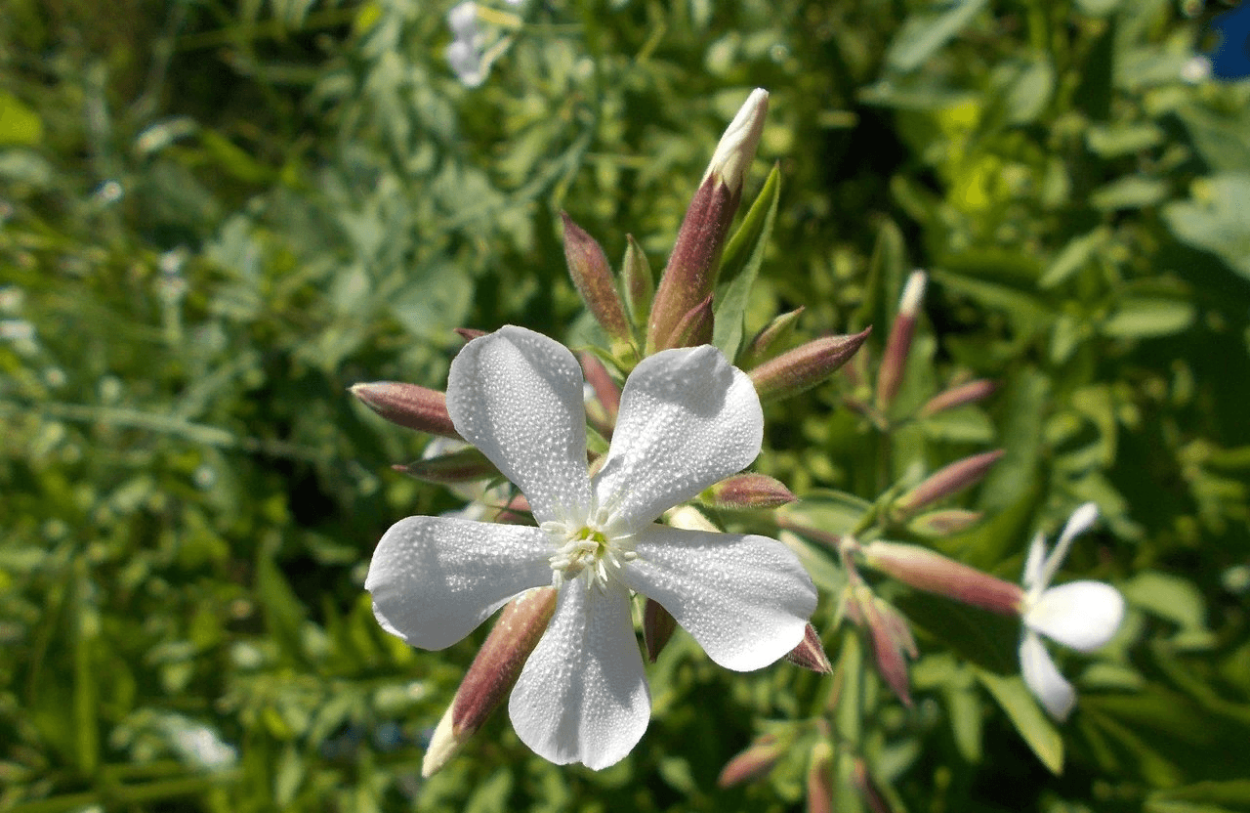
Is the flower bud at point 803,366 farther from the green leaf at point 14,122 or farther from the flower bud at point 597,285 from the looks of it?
the green leaf at point 14,122

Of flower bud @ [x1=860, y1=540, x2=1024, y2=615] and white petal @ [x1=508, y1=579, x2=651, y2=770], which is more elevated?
white petal @ [x1=508, y1=579, x2=651, y2=770]

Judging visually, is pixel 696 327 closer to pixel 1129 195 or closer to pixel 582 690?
pixel 582 690

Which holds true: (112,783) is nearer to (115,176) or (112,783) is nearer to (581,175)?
(115,176)

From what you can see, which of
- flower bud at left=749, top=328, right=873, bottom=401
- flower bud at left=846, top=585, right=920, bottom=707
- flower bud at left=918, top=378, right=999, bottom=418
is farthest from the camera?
flower bud at left=918, top=378, right=999, bottom=418

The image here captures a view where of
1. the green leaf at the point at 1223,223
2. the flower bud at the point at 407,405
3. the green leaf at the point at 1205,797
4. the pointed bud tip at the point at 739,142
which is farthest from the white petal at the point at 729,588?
the green leaf at the point at 1223,223

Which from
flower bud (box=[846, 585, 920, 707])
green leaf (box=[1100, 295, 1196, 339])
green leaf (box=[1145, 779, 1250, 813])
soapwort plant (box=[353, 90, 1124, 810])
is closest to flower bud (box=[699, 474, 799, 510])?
soapwort plant (box=[353, 90, 1124, 810])

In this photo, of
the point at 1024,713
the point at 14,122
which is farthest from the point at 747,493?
the point at 14,122

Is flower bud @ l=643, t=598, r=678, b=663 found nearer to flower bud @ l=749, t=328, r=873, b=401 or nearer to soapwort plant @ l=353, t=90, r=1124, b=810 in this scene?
soapwort plant @ l=353, t=90, r=1124, b=810

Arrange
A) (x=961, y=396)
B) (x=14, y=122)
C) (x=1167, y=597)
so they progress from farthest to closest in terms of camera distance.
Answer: (x=14, y=122)
(x=1167, y=597)
(x=961, y=396)
